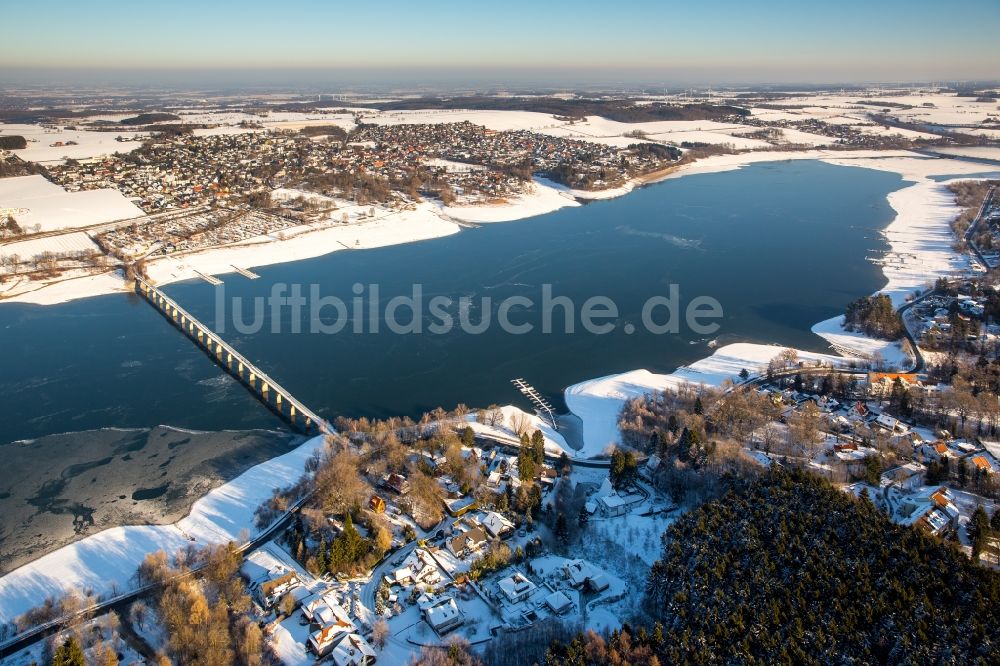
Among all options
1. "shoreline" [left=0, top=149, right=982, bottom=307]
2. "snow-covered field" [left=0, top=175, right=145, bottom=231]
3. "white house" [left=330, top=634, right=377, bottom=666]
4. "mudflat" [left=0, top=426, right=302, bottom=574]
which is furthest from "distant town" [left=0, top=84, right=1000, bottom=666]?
"snow-covered field" [left=0, top=175, right=145, bottom=231]

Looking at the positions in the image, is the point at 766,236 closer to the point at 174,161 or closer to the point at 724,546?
the point at 724,546

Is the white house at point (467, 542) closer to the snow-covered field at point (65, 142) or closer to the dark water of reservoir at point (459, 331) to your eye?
the dark water of reservoir at point (459, 331)

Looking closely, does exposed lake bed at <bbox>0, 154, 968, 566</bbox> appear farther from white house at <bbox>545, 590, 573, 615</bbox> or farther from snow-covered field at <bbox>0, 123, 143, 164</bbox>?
snow-covered field at <bbox>0, 123, 143, 164</bbox>

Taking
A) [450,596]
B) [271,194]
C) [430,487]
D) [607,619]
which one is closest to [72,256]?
[271,194]

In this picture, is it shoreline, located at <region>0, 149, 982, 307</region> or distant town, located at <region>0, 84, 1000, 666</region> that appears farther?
shoreline, located at <region>0, 149, 982, 307</region>

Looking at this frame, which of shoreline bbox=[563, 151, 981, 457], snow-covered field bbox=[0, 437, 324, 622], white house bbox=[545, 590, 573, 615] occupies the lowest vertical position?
snow-covered field bbox=[0, 437, 324, 622]

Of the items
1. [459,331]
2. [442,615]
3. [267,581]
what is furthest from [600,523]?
[459,331]
